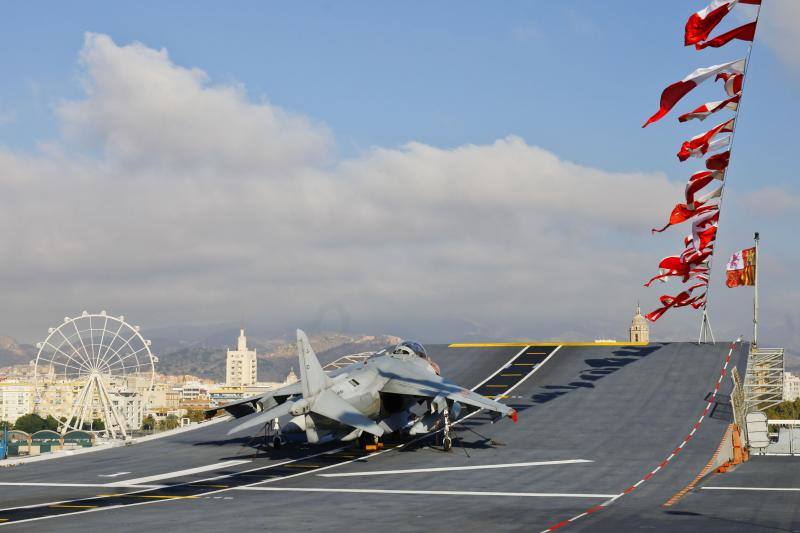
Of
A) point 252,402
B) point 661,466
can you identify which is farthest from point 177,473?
point 661,466

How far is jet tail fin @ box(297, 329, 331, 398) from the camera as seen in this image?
38938 mm

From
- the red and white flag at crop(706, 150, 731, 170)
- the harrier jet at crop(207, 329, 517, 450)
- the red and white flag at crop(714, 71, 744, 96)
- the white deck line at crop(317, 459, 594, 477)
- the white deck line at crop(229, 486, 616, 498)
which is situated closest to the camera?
the red and white flag at crop(714, 71, 744, 96)

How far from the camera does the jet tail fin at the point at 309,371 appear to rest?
38938 mm

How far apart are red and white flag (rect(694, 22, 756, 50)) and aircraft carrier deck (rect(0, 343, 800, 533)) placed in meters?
13.7

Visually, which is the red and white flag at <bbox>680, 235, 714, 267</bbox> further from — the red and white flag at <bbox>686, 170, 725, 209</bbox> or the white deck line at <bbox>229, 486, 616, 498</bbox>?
the white deck line at <bbox>229, 486, 616, 498</bbox>

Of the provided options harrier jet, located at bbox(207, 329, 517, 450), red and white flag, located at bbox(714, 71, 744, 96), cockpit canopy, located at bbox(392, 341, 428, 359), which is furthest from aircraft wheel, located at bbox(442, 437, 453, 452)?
red and white flag, located at bbox(714, 71, 744, 96)

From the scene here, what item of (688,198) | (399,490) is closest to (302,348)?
(399,490)

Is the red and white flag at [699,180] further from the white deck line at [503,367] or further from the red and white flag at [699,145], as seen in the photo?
the white deck line at [503,367]

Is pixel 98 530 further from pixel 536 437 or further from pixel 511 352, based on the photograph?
pixel 511 352

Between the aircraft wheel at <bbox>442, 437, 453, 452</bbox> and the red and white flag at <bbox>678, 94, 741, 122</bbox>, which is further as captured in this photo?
the aircraft wheel at <bbox>442, 437, 453, 452</bbox>

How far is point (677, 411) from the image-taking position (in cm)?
5084

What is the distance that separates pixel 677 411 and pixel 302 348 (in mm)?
23077

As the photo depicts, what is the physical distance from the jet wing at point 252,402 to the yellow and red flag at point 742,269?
1468 inches

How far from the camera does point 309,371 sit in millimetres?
39344
